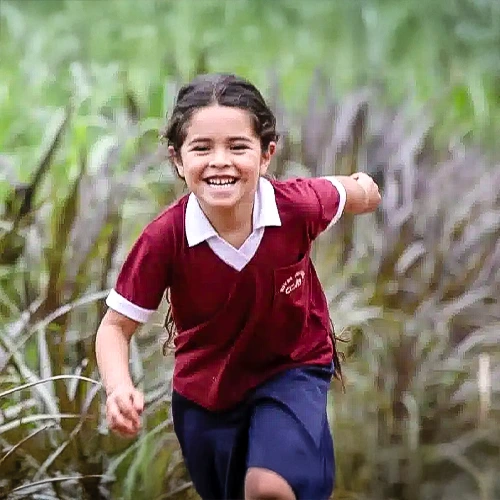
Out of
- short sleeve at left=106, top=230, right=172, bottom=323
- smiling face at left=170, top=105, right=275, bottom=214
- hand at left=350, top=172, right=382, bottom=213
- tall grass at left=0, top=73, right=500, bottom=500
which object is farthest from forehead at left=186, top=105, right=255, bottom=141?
tall grass at left=0, top=73, right=500, bottom=500

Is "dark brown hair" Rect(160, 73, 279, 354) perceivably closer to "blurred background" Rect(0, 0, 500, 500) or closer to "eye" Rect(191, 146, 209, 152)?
"eye" Rect(191, 146, 209, 152)

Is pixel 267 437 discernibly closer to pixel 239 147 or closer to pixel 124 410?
pixel 124 410

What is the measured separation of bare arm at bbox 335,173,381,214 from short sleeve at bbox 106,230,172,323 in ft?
0.77

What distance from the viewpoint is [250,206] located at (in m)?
0.96

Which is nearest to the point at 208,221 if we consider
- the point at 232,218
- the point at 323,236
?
the point at 232,218

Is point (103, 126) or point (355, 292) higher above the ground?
point (103, 126)

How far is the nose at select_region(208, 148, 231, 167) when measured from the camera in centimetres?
90

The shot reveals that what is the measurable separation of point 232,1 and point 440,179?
426 mm

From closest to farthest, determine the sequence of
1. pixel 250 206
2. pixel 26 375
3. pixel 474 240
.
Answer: pixel 250 206 < pixel 26 375 < pixel 474 240

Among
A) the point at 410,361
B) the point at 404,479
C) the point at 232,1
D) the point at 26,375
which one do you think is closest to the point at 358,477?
the point at 404,479

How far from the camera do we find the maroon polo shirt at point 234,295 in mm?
945

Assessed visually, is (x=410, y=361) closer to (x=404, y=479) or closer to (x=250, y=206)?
(x=404, y=479)

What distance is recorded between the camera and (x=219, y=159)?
90 cm

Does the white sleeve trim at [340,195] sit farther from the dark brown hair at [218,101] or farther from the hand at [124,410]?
the hand at [124,410]
